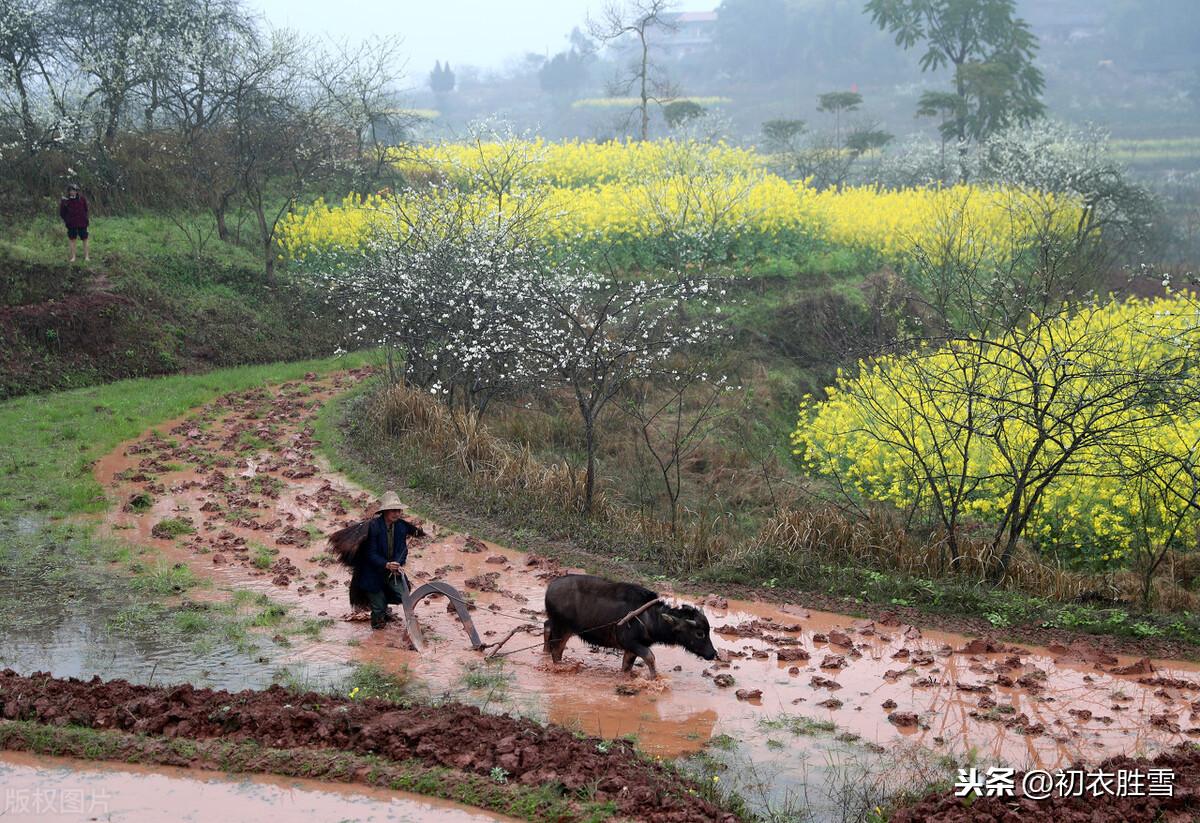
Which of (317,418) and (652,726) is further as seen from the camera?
(317,418)

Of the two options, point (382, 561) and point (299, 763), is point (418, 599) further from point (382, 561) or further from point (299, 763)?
point (299, 763)

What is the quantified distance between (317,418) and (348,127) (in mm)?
18791

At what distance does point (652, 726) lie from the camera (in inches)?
329

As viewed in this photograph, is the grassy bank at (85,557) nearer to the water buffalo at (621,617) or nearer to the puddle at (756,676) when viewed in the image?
the puddle at (756,676)

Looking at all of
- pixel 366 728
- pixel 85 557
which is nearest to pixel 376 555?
pixel 366 728

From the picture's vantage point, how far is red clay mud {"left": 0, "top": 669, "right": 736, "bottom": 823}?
23.2 ft

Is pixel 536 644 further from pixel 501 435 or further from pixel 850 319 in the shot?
pixel 850 319

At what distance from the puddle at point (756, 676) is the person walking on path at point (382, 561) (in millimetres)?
309

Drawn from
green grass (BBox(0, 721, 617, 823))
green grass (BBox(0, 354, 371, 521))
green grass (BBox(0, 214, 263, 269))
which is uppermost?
green grass (BBox(0, 214, 263, 269))

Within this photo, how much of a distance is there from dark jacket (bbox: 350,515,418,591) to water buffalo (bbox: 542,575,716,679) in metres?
1.71

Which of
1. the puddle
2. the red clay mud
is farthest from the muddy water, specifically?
the puddle

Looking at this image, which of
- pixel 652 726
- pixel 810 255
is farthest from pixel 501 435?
pixel 810 255

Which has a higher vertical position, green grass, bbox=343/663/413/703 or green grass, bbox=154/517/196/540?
green grass, bbox=154/517/196/540

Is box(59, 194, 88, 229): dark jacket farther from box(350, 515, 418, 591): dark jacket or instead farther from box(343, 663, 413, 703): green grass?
box(343, 663, 413, 703): green grass
